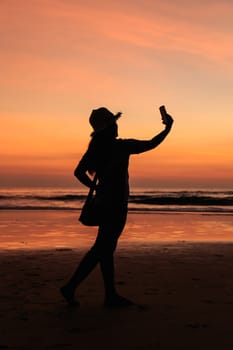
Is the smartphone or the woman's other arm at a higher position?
the smartphone

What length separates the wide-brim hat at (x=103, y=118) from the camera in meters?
4.57

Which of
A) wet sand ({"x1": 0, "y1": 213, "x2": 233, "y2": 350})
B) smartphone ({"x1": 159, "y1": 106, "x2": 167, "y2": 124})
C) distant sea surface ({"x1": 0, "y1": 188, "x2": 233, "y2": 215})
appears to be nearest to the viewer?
wet sand ({"x1": 0, "y1": 213, "x2": 233, "y2": 350})

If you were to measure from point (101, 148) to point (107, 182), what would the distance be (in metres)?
0.31

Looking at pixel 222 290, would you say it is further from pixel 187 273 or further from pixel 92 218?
pixel 92 218

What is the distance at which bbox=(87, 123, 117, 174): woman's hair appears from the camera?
180 inches

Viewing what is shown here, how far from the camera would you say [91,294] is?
17.0 ft

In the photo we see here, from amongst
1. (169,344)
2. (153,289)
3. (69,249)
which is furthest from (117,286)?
(69,249)

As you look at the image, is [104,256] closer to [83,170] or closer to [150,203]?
[83,170]

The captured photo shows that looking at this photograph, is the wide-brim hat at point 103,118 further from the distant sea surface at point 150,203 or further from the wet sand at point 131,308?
the distant sea surface at point 150,203

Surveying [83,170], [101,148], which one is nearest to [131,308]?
[83,170]

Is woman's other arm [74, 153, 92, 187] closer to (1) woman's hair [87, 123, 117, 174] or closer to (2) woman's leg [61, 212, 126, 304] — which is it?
(1) woman's hair [87, 123, 117, 174]

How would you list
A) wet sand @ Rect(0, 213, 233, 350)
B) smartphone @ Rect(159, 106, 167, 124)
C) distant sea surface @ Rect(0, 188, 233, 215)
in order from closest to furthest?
wet sand @ Rect(0, 213, 233, 350), smartphone @ Rect(159, 106, 167, 124), distant sea surface @ Rect(0, 188, 233, 215)

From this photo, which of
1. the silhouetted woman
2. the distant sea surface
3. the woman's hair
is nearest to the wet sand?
the silhouetted woman

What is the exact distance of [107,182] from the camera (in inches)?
179
